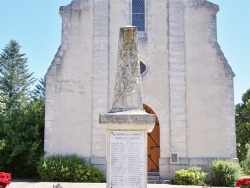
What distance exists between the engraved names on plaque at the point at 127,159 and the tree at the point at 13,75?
93.2 feet

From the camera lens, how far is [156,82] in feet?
53.6

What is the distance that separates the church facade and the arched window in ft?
0.15

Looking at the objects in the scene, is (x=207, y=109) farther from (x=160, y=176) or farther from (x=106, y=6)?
(x=106, y=6)

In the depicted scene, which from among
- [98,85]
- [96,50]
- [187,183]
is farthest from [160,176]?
[96,50]

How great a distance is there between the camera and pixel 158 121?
16188 mm

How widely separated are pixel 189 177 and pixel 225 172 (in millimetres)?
1434

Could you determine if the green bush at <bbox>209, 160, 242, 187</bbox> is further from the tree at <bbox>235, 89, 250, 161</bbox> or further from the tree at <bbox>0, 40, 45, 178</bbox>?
the tree at <bbox>235, 89, 250, 161</bbox>

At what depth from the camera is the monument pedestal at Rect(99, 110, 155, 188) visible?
725 centimetres

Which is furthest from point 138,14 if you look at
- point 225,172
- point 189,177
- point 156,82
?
point 225,172

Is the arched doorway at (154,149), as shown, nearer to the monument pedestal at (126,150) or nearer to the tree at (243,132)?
the monument pedestal at (126,150)

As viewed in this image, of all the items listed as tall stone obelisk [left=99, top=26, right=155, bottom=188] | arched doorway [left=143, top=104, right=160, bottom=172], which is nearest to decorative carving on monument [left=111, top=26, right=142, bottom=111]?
tall stone obelisk [left=99, top=26, right=155, bottom=188]

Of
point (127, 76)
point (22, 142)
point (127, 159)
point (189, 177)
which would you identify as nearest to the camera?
point (127, 159)

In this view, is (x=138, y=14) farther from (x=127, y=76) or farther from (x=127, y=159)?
(x=127, y=159)

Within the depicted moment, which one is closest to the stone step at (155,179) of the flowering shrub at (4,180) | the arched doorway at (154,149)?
the arched doorway at (154,149)
